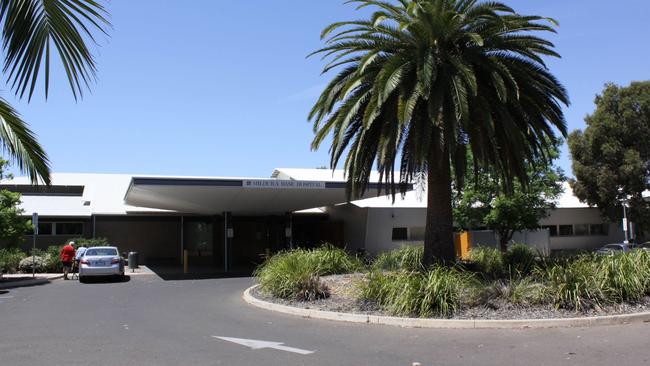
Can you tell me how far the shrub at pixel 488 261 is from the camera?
1535 cm

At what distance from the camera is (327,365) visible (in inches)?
300

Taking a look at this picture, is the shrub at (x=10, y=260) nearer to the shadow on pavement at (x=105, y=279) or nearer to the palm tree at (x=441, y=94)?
the shadow on pavement at (x=105, y=279)

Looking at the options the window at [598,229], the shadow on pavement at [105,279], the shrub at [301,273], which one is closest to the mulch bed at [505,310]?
the shrub at [301,273]

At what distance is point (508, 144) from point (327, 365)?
887 centimetres

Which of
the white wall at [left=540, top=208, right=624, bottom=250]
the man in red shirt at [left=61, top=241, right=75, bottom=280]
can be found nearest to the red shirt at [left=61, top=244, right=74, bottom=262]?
the man in red shirt at [left=61, top=241, right=75, bottom=280]

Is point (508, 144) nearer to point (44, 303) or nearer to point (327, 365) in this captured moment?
point (327, 365)

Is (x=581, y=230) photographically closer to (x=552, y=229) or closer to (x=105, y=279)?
(x=552, y=229)

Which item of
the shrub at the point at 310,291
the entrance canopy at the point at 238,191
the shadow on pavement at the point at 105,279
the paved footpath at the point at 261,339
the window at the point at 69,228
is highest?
the entrance canopy at the point at 238,191

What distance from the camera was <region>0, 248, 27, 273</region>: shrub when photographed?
26.2 m

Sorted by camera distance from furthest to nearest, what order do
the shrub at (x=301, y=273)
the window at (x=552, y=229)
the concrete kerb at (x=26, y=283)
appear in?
the window at (x=552, y=229) < the concrete kerb at (x=26, y=283) < the shrub at (x=301, y=273)

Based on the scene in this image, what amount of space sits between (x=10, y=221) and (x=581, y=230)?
112ft

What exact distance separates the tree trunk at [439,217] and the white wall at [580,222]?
26.0 m

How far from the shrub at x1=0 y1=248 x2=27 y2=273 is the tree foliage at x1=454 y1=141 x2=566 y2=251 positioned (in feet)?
70.1

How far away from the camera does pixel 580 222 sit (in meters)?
39.7
